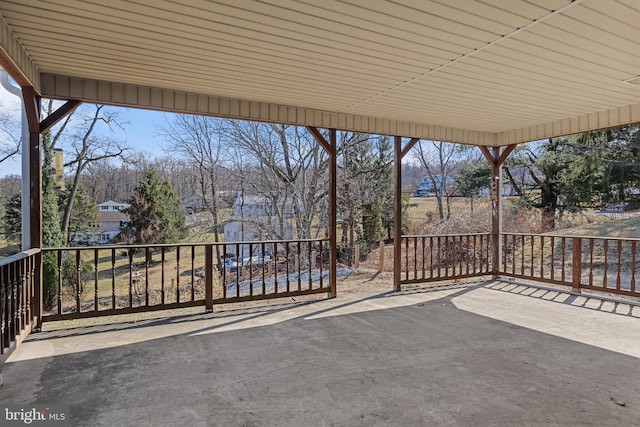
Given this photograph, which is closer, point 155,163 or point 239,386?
point 239,386

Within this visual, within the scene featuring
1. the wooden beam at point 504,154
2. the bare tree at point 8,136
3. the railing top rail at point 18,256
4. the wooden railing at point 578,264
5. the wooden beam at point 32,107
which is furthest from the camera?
the bare tree at point 8,136

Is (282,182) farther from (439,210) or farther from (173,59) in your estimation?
(173,59)

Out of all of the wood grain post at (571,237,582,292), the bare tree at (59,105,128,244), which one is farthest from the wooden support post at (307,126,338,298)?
the bare tree at (59,105,128,244)

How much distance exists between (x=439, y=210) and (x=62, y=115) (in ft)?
→ 40.6

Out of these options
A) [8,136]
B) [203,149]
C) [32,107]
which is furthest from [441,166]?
[8,136]

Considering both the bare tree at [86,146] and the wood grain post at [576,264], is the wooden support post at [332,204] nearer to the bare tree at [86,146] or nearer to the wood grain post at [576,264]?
the wood grain post at [576,264]

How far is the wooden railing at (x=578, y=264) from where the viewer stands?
5.36m

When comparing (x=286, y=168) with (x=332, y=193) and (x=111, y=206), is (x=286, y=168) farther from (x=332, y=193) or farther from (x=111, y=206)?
(x=332, y=193)

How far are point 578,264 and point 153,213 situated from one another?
11721 mm

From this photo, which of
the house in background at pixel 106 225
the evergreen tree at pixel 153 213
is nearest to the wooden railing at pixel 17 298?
the evergreen tree at pixel 153 213

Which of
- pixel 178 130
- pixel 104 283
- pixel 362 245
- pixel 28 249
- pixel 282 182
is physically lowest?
pixel 104 283

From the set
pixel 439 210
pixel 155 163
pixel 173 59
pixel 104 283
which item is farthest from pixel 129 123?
pixel 439 210

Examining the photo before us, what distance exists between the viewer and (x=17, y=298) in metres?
3.25

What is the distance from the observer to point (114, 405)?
2.25 meters
